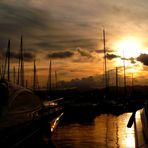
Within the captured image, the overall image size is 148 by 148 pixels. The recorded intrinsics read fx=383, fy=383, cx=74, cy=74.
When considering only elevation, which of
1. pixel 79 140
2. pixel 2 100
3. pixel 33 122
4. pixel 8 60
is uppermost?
pixel 8 60

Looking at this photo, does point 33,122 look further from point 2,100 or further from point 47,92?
point 47,92

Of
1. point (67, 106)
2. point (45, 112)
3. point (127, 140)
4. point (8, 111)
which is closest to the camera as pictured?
point (8, 111)

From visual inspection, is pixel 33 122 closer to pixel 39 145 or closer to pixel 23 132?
pixel 39 145

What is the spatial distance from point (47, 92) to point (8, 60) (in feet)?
99.3

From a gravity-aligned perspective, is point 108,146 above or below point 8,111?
below

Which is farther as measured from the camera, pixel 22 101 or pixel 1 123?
pixel 22 101

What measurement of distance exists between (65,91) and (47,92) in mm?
22397

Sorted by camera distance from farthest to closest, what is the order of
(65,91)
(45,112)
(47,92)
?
(65,91), (47,92), (45,112)

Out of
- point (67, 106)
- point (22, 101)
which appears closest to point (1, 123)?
point (22, 101)

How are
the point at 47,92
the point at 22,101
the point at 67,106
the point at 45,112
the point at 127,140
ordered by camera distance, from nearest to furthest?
the point at 22,101 → the point at 127,140 → the point at 45,112 → the point at 67,106 → the point at 47,92

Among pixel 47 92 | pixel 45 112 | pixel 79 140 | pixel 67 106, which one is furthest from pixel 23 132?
pixel 47 92

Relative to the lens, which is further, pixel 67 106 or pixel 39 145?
Answer: pixel 67 106

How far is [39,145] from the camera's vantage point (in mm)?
17531

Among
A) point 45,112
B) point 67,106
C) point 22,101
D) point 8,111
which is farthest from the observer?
point 67,106
